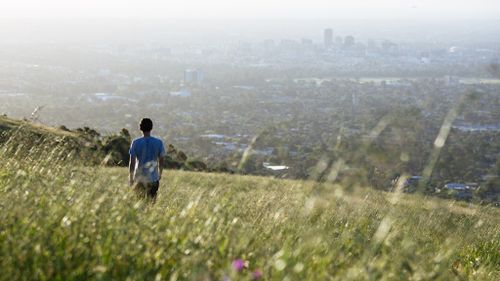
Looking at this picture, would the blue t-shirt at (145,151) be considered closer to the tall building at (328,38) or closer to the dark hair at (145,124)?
the dark hair at (145,124)

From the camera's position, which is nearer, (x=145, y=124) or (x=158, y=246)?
(x=158, y=246)

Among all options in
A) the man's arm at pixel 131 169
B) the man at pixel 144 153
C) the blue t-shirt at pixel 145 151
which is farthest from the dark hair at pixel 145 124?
the man's arm at pixel 131 169

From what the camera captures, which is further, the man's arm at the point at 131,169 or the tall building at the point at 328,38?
the tall building at the point at 328,38

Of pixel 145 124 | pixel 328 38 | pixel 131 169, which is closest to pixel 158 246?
pixel 131 169

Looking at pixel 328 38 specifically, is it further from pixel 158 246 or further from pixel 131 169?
pixel 158 246

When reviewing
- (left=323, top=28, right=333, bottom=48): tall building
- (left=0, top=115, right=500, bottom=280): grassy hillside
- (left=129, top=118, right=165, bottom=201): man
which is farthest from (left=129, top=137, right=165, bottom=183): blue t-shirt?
(left=323, top=28, right=333, bottom=48): tall building

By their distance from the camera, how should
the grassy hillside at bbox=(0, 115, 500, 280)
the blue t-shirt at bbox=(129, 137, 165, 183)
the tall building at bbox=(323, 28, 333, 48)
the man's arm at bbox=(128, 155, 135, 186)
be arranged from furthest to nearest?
the tall building at bbox=(323, 28, 333, 48) < the blue t-shirt at bbox=(129, 137, 165, 183) < the man's arm at bbox=(128, 155, 135, 186) < the grassy hillside at bbox=(0, 115, 500, 280)

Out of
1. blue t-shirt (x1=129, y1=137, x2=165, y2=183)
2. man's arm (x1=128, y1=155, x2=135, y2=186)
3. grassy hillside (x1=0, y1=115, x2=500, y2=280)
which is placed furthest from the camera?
blue t-shirt (x1=129, y1=137, x2=165, y2=183)

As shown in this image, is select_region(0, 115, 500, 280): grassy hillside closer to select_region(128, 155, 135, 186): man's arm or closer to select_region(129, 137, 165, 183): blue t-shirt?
select_region(128, 155, 135, 186): man's arm

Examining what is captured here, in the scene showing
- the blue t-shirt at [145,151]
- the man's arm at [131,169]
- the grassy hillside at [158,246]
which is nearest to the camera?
the grassy hillside at [158,246]

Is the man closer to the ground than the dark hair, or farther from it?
closer to the ground

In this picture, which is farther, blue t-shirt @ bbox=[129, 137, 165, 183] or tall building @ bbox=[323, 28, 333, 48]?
tall building @ bbox=[323, 28, 333, 48]

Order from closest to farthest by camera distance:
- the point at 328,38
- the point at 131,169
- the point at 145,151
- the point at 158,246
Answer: the point at 158,246, the point at 131,169, the point at 145,151, the point at 328,38

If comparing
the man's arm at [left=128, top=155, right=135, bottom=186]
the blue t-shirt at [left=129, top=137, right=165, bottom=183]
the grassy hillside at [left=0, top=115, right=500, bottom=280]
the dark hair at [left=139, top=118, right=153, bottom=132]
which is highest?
the grassy hillside at [left=0, top=115, right=500, bottom=280]
